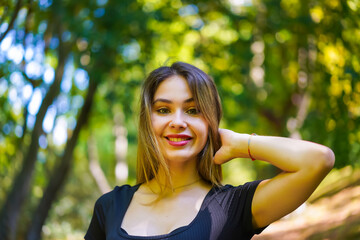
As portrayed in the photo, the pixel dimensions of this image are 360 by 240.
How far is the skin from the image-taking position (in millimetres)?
1897

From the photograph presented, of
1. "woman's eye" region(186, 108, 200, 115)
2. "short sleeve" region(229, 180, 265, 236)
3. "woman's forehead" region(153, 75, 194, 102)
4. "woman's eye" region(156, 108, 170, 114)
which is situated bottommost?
"short sleeve" region(229, 180, 265, 236)

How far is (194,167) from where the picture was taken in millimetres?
Answer: 2398

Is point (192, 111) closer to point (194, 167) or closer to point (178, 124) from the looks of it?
point (178, 124)

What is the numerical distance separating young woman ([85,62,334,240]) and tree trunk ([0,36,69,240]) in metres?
4.62

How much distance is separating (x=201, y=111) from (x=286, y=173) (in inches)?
20.5

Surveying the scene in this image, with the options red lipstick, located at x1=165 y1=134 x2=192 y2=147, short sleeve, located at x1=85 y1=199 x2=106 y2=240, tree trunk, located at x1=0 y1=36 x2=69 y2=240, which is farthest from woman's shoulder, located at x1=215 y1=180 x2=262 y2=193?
tree trunk, located at x1=0 y1=36 x2=69 y2=240

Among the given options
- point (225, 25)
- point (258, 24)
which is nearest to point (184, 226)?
point (258, 24)

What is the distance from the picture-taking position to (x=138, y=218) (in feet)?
A: 7.34

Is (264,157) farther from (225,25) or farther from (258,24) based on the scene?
(225,25)

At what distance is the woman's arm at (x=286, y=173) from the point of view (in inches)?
73.4

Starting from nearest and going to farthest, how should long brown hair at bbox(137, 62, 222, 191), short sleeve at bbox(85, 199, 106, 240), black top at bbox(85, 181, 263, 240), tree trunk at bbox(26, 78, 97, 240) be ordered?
black top at bbox(85, 181, 263, 240) < long brown hair at bbox(137, 62, 222, 191) < short sleeve at bbox(85, 199, 106, 240) < tree trunk at bbox(26, 78, 97, 240)

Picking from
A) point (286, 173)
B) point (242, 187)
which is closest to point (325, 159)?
point (286, 173)

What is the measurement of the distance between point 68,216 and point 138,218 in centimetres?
1443

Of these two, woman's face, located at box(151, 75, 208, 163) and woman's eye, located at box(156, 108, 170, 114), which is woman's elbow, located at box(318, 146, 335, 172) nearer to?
woman's face, located at box(151, 75, 208, 163)
